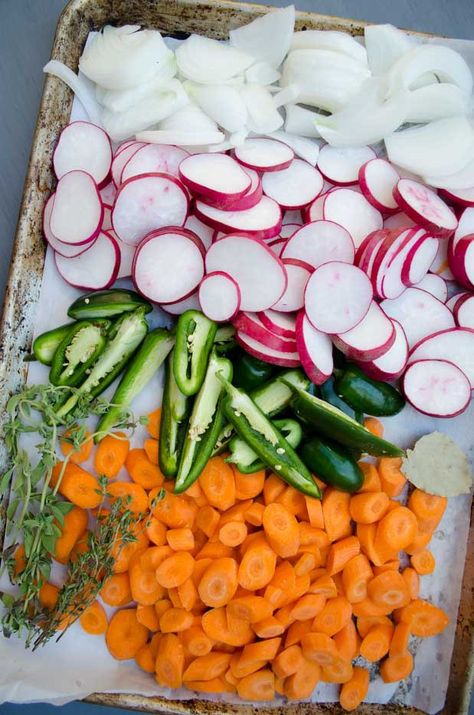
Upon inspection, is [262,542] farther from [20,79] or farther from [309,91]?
[20,79]

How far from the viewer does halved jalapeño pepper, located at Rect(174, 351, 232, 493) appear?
6.29ft

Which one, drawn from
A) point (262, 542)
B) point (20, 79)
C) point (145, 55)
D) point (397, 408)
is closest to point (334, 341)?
point (397, 408)

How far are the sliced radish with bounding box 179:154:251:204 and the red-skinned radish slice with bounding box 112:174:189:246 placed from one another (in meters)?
0.05

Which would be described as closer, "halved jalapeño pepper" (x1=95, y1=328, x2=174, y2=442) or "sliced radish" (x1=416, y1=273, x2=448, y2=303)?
"halved jalapeño pepper" (x1=95, y1=328, x2=174, y2=442)

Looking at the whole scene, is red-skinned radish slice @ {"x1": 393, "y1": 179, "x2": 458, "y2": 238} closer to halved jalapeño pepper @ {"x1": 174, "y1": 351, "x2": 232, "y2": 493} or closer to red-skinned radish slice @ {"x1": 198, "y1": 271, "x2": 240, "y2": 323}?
red-skinned radish slice @ {"x1": 198, "y1": 271, "x2": 240, "y2": 323}

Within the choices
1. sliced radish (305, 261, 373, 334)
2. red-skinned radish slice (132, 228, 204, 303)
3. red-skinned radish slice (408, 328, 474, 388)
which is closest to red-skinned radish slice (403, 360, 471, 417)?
red-skinned radish slice (408, 328, 474, 388)

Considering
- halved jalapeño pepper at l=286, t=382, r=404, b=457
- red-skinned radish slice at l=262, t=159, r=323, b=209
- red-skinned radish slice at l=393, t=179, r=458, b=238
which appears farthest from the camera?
red-skinned radish slice at l=262, t=159, r=323, b=209

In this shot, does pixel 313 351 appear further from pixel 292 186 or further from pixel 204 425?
pixel 292 186

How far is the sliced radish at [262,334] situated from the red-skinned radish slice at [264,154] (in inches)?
18.5

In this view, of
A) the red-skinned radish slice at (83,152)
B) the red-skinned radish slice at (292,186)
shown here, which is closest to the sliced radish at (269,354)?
the red-skinned radish slice at (292,186)

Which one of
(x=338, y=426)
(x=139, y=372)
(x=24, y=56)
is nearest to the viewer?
(x=338, y=426)

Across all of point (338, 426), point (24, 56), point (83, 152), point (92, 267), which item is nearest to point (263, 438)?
point (338, 426)

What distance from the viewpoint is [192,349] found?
77.2 inches

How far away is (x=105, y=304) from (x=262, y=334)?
1.55ft
